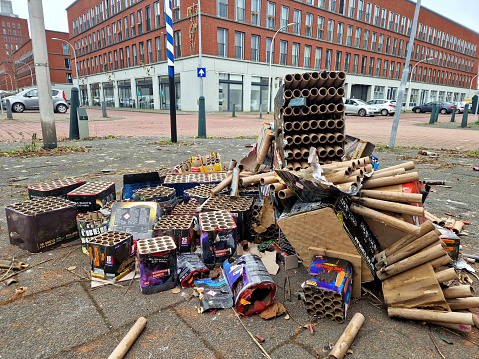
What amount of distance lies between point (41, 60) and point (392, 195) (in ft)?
27.8

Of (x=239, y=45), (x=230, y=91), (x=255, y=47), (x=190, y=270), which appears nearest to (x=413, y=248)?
(x=190, y=270)

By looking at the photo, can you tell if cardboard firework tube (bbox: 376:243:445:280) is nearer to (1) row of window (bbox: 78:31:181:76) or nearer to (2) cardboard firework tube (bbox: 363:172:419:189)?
(2) cardboard firework tube (bbox: 363:172:419:189)

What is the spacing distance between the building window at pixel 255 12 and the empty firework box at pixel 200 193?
34.1m

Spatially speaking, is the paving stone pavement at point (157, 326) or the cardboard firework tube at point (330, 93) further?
the cardboard firework tube at point (330, 93)

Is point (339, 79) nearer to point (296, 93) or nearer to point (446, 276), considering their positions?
point (296, 93)

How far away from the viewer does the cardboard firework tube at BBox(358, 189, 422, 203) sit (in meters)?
2.33

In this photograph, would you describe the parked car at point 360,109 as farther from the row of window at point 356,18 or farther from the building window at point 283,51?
the building window at point 283,51

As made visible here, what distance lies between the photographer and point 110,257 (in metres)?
2.38

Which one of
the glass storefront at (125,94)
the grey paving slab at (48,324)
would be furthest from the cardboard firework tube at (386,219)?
the glass storefront at (125,94)

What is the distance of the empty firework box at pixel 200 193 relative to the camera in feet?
11.8

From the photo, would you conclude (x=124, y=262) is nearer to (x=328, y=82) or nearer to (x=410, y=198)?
(x=410, y=198)

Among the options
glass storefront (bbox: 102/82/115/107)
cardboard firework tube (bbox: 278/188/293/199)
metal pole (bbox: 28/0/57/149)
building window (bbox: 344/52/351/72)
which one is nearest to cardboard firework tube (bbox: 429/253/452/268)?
cardboard firework tube (bbox: 278/188/293/199)

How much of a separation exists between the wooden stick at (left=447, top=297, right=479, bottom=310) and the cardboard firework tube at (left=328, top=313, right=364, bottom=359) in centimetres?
67

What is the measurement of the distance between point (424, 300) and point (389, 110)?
102 ft
